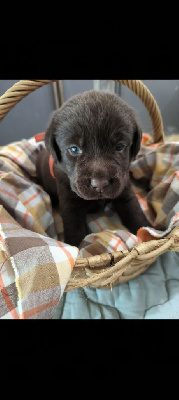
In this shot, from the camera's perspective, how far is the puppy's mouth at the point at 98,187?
3.18ft

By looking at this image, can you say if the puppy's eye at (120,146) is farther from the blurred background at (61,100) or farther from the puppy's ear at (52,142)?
the blurred background at (61,100)

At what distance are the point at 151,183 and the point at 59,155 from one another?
26.9 inches

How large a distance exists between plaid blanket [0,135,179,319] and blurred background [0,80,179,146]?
0.66ft

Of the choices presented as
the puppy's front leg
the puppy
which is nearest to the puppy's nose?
the puppy

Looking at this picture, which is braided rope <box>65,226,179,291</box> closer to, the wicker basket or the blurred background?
the wicker basket

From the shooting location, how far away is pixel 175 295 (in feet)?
3.64

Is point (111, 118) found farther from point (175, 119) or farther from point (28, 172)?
point (175, 119)

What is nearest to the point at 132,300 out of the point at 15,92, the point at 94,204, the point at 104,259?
the point at 104,259

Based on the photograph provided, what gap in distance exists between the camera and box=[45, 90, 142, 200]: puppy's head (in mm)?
994

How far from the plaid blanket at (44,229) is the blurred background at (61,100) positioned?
0.66 ft

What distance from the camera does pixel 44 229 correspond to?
1.36 metres

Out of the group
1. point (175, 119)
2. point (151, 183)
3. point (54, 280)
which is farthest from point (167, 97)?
point (54, 280)

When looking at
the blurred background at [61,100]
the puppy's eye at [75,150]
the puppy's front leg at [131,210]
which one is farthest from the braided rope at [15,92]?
the puppy's front leg at [131,210]

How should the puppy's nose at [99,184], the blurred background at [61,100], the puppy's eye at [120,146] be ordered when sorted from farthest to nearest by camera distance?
the blurred background at [61,100], the puppy's eye at [120,146], the puppy's nose at [99,184]
